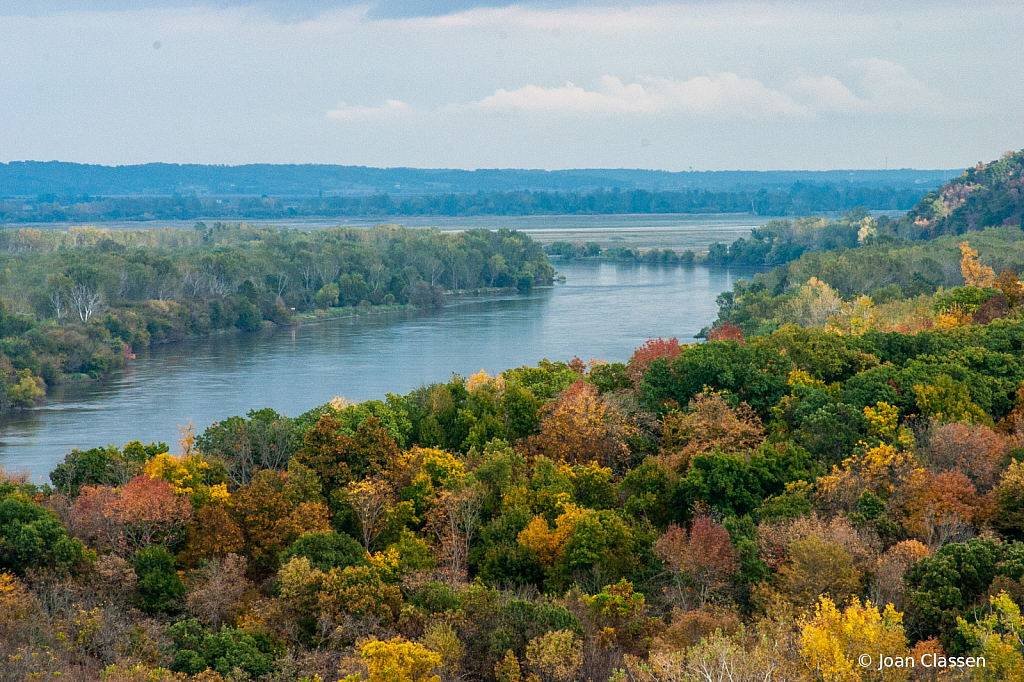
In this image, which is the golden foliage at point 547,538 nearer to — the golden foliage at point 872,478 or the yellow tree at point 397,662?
the golden foliage at point 872,478

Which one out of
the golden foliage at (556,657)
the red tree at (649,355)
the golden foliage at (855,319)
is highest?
the red tree at (649,355)

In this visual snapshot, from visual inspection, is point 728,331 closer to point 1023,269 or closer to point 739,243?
point 1023,269

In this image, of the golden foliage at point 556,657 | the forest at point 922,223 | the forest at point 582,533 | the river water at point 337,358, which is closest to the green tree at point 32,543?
the forest at point 582,533

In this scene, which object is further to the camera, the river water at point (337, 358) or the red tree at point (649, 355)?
the river water at point (337, 358)

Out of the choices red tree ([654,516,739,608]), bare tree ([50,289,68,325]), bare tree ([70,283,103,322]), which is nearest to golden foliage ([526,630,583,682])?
red tree ([654,516,739,608])

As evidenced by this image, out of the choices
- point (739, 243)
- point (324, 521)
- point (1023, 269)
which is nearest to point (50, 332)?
point (324, 521)

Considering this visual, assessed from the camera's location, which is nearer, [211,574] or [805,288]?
[211,574]
